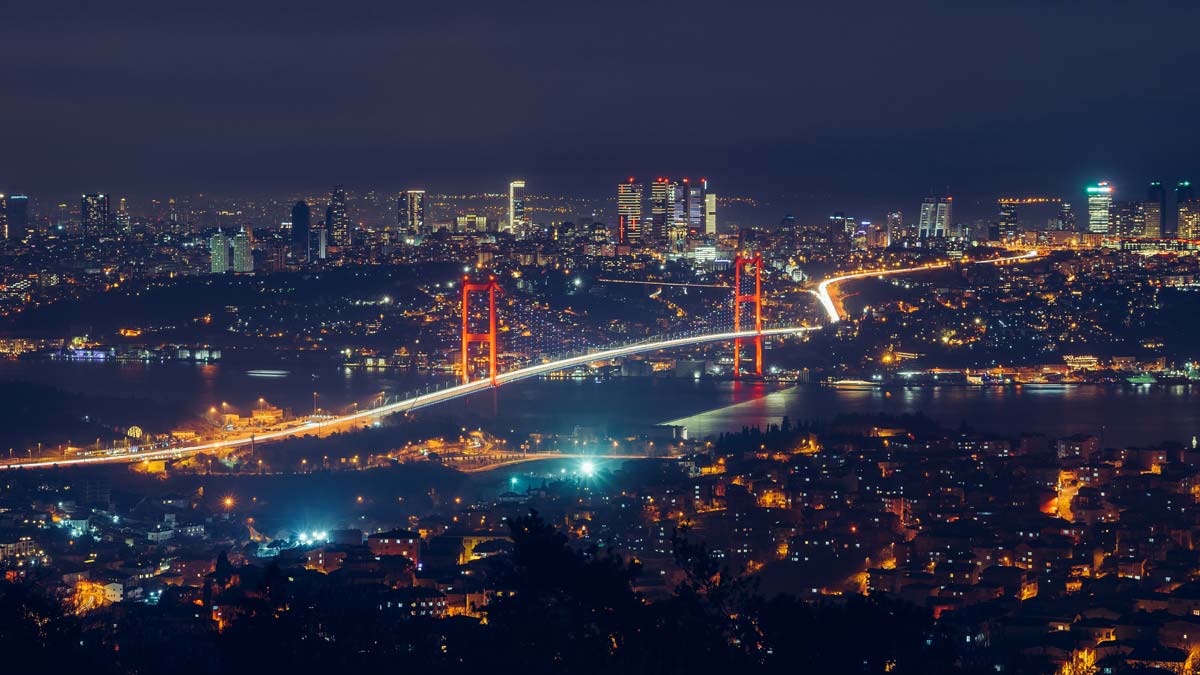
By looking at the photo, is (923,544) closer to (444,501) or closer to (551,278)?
(444,501)

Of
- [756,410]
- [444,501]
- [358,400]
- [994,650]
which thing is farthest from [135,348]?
[994,650]

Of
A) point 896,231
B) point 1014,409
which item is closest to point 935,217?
point 896,231

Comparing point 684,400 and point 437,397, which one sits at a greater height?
point 437,397

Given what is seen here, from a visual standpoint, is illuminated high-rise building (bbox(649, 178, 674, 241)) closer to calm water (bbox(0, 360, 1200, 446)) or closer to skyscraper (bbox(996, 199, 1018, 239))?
skyscraper (bbox(996, 199, 1018, 239))

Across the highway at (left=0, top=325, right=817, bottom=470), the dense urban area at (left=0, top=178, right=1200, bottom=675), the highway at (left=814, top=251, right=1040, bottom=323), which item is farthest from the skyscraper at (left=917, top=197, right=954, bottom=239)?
the highway at (left=0, top=325, right=817, bottom=470)

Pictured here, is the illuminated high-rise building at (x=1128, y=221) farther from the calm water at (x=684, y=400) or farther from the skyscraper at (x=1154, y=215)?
the calm water at (x=684, y=400)

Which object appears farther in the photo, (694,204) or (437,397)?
(694,204)

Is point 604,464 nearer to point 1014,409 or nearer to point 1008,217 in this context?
point 1014,409
